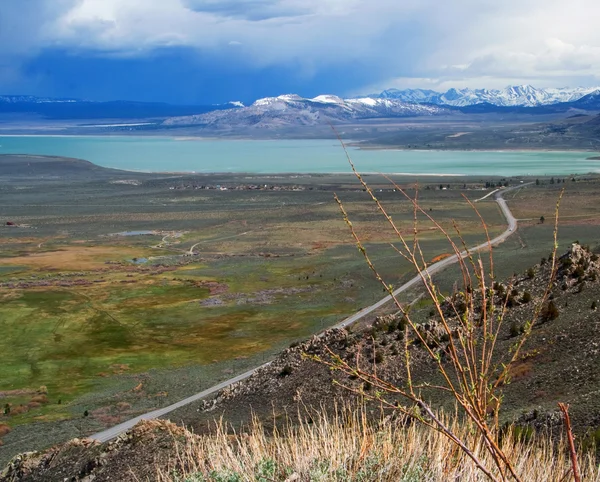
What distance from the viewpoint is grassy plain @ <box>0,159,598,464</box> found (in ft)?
87.1

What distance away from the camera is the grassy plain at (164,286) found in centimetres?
2656

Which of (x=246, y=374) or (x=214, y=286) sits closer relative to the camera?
(x=246, y=374)

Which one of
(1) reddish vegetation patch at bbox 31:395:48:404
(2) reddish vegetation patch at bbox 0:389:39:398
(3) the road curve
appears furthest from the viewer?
(2) reddish vegetation patch at bbox 0:389:39:398

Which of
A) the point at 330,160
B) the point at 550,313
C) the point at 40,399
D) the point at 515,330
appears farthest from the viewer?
the point at 330,160

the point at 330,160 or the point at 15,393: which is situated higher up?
the point at 330,160

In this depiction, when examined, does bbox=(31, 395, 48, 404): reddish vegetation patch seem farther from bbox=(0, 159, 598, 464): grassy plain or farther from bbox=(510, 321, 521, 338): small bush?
bbox=(510, 321, 521, 338): small bush

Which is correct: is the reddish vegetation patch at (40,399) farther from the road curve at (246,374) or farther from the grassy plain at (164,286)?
the road curve at (246,374)

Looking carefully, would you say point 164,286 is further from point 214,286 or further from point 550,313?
point 550,313

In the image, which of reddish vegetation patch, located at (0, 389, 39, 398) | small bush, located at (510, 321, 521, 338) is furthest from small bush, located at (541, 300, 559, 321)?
reddish vegetation patch, located at (0, 389, 39, 398)

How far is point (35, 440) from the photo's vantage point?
20297 mm

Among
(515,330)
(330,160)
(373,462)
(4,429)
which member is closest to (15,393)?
(4,429)

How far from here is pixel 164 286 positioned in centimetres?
4447

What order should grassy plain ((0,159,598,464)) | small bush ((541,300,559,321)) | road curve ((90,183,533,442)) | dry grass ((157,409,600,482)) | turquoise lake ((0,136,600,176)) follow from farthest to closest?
Answer: turquoise lake ((0,136,600,176)) < grassy plain ((0,159,598,464)) < small bush ((541,300,559,321)) < road curve ((90,183,533,442)) < dry grass ((157,409,600,482))

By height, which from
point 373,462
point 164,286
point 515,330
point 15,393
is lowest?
point 15,393
